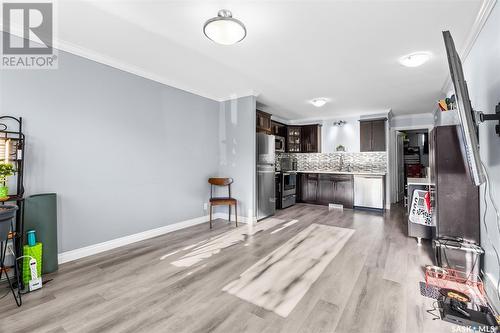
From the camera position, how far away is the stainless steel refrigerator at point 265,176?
4.75 meters

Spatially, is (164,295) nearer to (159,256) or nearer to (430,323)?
(159,256)

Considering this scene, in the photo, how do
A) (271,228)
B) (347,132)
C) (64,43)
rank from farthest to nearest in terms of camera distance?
1. (347,132)
2. (271,228)
3. (64,43)

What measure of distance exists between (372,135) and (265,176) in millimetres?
3275

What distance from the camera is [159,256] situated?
291 cm

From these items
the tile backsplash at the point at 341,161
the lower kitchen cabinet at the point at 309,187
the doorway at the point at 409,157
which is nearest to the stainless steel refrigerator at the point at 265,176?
the tile backsplash at the point at 341,161

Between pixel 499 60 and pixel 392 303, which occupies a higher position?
pixel 499 60

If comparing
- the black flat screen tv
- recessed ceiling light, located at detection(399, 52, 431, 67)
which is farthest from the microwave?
the black flat screen tv

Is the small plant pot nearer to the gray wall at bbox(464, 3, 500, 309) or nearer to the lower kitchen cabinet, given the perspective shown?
the gray wall at bbox(464, 3, 500, 309)

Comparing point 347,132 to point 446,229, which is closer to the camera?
point 446,229

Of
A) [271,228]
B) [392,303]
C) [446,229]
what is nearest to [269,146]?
[271,228]

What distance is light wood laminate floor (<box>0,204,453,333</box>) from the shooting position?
65.9 inches

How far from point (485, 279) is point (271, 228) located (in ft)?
8.94

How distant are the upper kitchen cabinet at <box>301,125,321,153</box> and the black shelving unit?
6.16 metres
